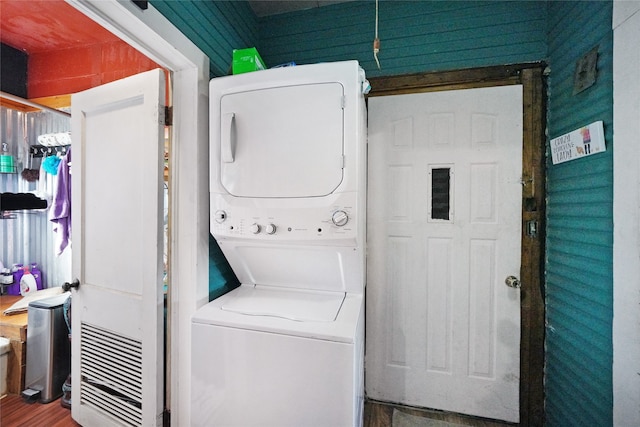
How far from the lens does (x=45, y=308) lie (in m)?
2.00

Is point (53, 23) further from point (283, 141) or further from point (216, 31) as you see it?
point (283, 141)

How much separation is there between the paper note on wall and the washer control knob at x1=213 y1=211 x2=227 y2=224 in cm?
181

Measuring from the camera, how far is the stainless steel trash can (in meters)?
1.99

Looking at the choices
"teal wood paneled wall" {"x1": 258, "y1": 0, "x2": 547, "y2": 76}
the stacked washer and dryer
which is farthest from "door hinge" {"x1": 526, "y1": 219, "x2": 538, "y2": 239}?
the stacked washer and dryer

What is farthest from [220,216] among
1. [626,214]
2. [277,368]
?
[626,214]

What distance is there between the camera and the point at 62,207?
2.17m

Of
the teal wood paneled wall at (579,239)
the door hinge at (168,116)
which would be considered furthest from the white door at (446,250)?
the door hinge at (168,116)

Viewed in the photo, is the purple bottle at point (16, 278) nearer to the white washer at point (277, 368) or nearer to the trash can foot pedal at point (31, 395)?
the trash can foot pedal at point (31, 395)

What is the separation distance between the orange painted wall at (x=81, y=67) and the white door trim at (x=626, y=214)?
242 centimetres

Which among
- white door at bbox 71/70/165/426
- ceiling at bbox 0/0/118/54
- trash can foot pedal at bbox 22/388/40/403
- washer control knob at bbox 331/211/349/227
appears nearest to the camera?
washer control knob at bbox 331/211/349/227

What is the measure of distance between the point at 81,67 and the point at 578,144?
3.30 meters

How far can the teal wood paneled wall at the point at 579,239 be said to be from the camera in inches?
48.7

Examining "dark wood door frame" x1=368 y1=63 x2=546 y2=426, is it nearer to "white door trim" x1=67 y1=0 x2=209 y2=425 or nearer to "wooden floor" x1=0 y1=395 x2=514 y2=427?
"wooden floor" x1=0 y1=395 x2=514 y2=427

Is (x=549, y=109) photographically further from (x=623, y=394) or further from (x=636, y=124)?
(x=623, y=394)
